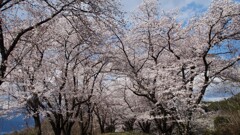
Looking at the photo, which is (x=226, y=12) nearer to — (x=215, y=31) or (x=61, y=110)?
(x=215, y=31)

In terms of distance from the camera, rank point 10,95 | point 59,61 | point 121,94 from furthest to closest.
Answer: point 121,94 < point 59,61 < point 10,95

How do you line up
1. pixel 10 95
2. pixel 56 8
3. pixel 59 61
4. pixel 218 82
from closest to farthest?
pixel 56 8 → pixel 10 95 → pixel 59 61 → pixel 218 82

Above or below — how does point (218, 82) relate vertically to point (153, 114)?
above

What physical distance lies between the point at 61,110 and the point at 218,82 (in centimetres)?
962

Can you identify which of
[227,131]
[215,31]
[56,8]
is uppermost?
[215,31]

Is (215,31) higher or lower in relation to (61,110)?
higher

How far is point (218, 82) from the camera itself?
56.0ft

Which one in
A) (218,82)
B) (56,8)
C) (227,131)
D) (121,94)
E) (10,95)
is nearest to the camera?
(56,8)

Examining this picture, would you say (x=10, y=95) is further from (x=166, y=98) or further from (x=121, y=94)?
(x=121, y=94)

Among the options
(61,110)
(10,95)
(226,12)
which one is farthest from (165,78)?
(10,95)

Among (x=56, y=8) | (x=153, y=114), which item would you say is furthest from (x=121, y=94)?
(x=56, y=8)

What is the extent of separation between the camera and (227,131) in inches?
444

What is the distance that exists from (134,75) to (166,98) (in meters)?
2.14

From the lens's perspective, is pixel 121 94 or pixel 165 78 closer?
pixel 165 78
